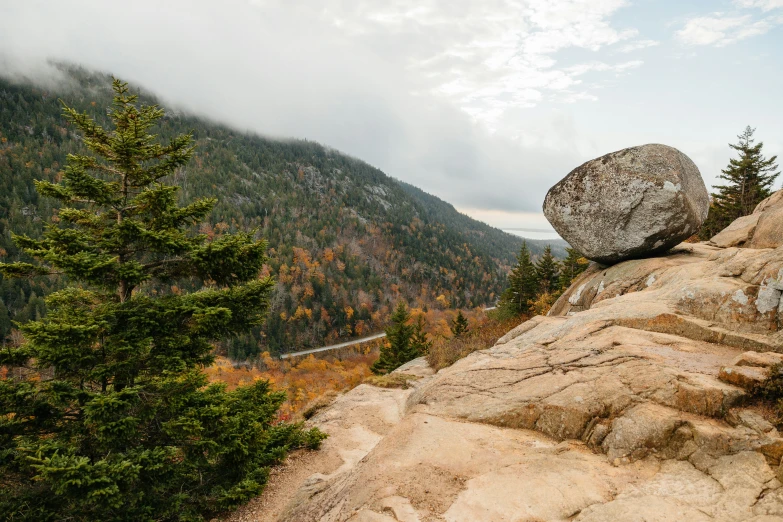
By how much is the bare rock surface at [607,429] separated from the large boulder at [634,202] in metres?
5.06

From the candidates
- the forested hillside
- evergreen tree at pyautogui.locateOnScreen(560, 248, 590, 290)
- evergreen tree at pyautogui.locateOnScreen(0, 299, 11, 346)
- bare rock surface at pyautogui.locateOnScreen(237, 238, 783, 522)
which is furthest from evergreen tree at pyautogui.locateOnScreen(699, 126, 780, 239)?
evergreen tree at pyautogui.locateOnScreen(0, 299, 11, 346)

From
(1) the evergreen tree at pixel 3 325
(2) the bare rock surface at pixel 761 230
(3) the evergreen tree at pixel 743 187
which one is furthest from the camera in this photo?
(1) the evergreen tree at pixel 3 325

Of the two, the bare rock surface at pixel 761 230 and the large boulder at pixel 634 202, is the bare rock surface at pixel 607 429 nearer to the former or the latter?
the bare rock surface at pixel 761 230

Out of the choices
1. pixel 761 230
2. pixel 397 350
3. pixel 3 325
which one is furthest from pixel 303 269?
pixel 761 230

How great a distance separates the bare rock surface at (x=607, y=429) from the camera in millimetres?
5621

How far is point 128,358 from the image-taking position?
28.6ft

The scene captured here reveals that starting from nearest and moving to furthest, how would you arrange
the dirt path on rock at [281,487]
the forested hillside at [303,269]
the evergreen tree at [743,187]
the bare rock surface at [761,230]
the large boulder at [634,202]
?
the dirt path on rock at [281,487] → the bare rock surface at [761,230] → the large boulder at [634,202] → the evergreen tree at [743,187] → the forested hillside at [303,269]

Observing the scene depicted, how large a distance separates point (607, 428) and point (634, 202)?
13.8m

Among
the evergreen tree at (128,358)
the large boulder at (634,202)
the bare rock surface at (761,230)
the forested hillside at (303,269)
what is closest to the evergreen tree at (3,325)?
the forested hillside at (303,269)

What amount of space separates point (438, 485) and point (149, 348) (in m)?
→ 7.42

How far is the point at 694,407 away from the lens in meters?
6.80

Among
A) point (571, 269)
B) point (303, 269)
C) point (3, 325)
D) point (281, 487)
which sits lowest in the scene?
point (3, 325)

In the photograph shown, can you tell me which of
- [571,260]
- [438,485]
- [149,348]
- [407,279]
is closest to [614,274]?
[438,485]

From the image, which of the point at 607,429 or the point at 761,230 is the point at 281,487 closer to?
the point at 607,429
